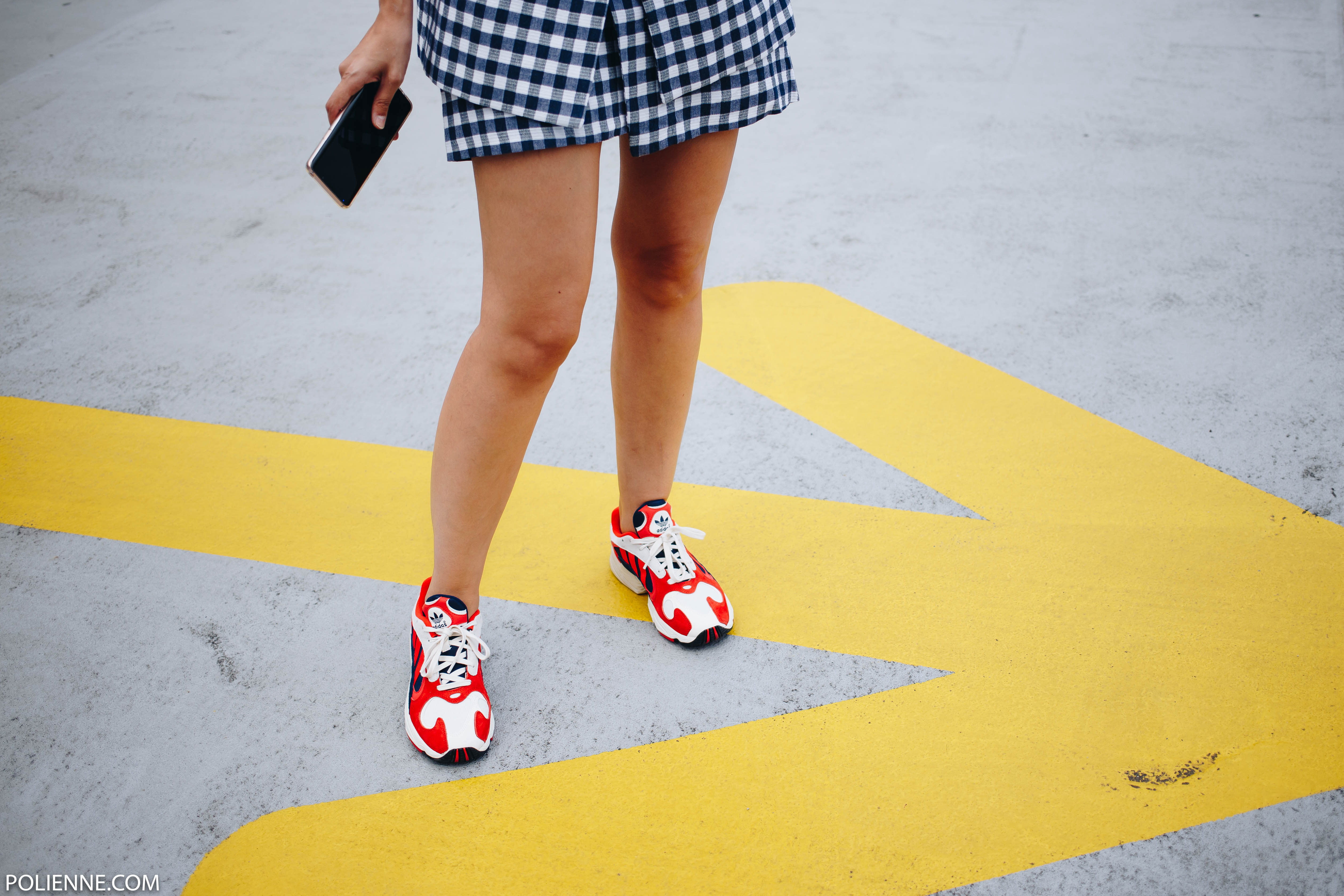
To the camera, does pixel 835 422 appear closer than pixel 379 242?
Yes

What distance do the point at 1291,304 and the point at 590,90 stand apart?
2007 millimetres

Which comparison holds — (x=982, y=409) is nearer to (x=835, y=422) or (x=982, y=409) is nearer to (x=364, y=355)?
(x=835, y=422)

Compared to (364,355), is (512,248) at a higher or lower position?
higher

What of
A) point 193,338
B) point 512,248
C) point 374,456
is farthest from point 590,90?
point 193,338

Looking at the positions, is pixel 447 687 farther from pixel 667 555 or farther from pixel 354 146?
pixel 354 146

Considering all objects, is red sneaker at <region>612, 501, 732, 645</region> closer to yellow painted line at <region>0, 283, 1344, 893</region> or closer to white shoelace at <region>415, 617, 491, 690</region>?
yellow painted line at <region>0, 283, 1344, 893</region>

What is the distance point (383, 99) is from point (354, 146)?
2.6 inches

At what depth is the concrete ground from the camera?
49.7 inches

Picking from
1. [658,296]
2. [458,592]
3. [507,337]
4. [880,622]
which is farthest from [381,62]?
[880,622]

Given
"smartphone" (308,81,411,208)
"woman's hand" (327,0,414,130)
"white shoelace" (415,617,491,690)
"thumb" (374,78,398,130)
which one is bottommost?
"white shoelace" (415,617,491,690)

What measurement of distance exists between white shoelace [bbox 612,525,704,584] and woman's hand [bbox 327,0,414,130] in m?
0.74

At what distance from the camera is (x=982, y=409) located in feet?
6.23

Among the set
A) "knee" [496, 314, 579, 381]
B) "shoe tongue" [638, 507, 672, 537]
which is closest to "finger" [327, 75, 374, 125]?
"knee" [496, 314, 579, 381]

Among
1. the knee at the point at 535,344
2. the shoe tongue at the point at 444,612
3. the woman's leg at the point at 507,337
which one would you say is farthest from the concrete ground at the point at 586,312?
the knee at the point at 535,344
